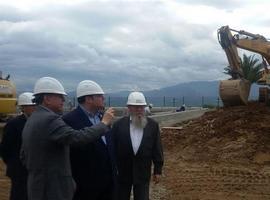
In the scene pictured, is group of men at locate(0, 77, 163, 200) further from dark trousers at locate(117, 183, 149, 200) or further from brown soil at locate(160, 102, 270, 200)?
brown soil at locate(160, 102, 270, 200)

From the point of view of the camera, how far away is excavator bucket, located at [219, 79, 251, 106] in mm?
21984

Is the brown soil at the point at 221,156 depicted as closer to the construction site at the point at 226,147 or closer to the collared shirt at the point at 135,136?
the construction site at the point at 226,147

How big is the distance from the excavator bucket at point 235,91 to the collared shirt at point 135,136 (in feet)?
50.7

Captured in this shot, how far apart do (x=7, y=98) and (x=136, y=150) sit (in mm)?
17291

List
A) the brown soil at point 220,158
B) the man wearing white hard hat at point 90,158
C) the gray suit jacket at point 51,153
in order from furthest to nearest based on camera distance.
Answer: the brown soil at point 220,158 → the man wearing white hard hat at point 90,158 → the gray suit jacket at point 51,153

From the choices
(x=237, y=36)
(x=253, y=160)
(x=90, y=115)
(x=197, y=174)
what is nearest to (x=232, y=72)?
(x=237, y=36)

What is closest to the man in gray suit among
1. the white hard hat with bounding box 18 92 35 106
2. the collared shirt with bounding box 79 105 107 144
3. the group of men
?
the group of men

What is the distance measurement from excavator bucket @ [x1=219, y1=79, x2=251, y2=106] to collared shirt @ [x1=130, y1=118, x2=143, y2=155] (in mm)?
15448

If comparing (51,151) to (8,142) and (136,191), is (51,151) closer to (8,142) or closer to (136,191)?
(8,142)

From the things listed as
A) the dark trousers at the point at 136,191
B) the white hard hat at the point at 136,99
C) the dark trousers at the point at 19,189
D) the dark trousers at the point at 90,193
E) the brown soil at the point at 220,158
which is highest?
the white hard hat at the point at 136,99

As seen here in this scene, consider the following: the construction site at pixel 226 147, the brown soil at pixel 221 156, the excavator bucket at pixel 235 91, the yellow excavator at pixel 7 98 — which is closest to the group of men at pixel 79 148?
the construction site at pixel 226 147

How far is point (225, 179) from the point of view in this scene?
12.5m

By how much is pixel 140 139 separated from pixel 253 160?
923cm

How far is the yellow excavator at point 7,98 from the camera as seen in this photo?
23.1 m
